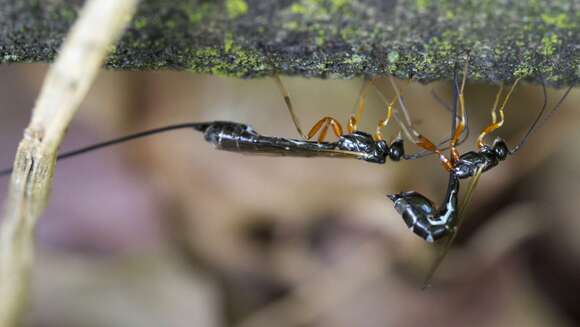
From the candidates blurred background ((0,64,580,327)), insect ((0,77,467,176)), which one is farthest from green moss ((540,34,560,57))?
blurred background ((0,64,580,327))

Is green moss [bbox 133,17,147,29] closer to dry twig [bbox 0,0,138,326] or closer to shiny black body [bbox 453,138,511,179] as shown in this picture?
dry twig [bbox 0,0,138,326]

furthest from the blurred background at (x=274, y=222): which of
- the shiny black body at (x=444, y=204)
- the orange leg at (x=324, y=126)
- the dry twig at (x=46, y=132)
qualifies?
the dry twig at (x=46, y=132)

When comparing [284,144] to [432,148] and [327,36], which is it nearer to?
[432,148]

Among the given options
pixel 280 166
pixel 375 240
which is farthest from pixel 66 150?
pixel 375 240

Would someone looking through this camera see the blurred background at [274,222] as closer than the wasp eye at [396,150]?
No

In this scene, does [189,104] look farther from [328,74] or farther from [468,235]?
[468,235]

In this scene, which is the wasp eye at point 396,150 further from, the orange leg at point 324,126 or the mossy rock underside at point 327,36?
the mossy rock underside at point 327,36
